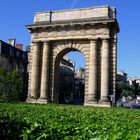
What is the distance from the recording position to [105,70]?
4797cm

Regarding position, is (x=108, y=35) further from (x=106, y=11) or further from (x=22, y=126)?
(x=22, y=126)

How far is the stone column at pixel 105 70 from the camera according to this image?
47.7 metres

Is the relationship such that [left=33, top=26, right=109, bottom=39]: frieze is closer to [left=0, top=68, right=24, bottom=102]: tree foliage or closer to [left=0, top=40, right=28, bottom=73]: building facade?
[left=0, top=68, right=24, bottom=102]: tree foliage

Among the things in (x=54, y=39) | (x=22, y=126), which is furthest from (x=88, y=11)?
(x=22, y=126)

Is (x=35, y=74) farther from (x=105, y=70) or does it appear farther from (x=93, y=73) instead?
(x=105, y=70)

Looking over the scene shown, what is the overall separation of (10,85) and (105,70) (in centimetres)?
1842

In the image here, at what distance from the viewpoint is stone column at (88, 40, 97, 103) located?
4800 centimetres

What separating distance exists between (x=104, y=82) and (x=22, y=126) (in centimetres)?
4012

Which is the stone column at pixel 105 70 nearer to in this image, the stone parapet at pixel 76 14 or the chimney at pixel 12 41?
the stone parapet at pixel 76 14

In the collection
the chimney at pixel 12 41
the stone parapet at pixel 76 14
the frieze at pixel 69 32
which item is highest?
the chimney at pixel 12 41

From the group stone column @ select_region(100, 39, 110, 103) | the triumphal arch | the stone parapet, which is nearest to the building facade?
the stone parapet

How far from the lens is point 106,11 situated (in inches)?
1930

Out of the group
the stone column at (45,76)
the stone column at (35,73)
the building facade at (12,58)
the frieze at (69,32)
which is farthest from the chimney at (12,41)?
the stone column at (45,76)

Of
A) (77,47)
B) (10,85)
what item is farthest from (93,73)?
(10,85)
